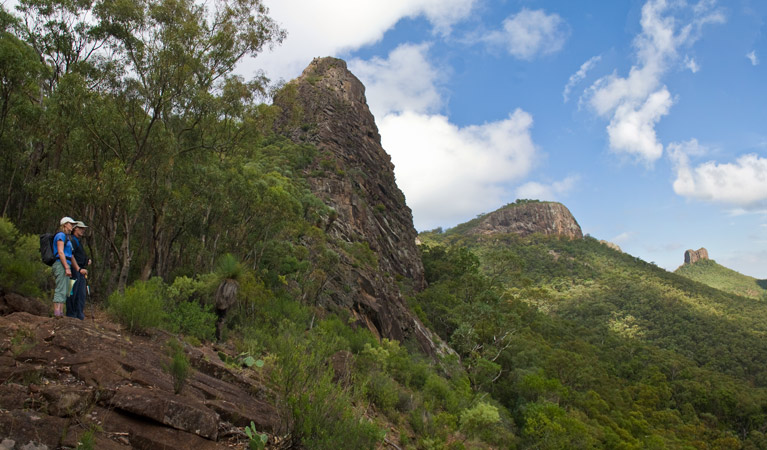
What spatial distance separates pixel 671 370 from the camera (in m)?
52.2

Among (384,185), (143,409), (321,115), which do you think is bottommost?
(143,409)

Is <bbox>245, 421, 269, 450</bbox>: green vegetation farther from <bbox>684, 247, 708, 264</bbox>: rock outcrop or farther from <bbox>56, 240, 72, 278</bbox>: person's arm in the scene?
<bbox>684, 247, 708, 264</bbox>: rock outcrop

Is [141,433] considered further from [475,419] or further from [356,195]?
[356,195]

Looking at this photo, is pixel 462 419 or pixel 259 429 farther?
pixel 462 419

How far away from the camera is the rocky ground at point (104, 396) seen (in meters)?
4.05

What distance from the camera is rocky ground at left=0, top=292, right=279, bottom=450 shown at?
4.05 metres

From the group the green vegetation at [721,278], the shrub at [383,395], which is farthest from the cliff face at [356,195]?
the green vegetation at [721,278]

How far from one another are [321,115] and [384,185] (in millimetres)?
11127

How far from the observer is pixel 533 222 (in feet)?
498

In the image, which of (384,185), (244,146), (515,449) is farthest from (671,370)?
(244,146)

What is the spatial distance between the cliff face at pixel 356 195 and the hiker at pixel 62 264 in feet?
35.7

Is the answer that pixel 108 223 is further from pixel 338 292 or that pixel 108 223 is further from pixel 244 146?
pixel 338 292

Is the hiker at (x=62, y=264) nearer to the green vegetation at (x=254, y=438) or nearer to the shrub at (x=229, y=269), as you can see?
the green vegetation at (x=254, y=438)

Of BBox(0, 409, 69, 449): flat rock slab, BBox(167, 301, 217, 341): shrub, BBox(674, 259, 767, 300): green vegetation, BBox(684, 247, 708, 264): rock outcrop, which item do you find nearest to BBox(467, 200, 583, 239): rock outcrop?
BBox(674, 259, 767, 300): green vegetation
